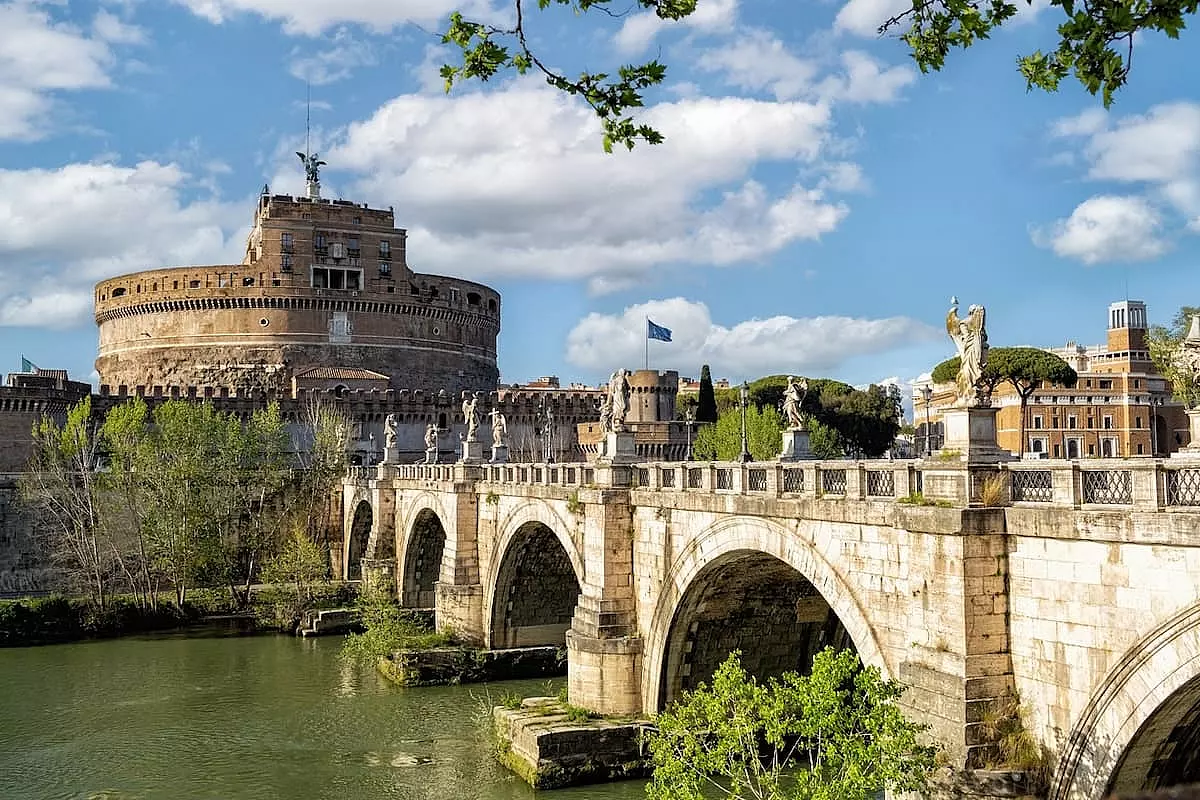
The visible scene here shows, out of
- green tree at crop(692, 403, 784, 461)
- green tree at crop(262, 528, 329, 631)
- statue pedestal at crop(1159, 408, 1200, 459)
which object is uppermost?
green tree at crop(692, 403, 784, 461)

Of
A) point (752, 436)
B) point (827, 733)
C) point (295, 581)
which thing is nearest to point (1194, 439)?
point (827, 733)

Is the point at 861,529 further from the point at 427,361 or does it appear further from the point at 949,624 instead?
the point at 427,361

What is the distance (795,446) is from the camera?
20.8 metres

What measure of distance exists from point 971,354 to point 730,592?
969cm

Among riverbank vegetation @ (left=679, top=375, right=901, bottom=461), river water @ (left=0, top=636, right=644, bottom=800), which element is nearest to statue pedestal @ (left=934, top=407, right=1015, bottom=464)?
river water @ (left=0, top=636, right=644, bottom=800)

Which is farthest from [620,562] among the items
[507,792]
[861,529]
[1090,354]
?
[1090,354]

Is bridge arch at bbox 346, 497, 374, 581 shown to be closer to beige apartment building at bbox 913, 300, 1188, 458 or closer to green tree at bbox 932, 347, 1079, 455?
green tree at bbox 932, 347, 1079, 455

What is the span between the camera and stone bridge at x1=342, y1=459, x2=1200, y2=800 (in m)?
11.2

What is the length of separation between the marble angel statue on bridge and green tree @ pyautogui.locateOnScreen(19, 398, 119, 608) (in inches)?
1480

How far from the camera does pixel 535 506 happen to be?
30.0 metres

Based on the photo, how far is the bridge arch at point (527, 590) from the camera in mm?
33312

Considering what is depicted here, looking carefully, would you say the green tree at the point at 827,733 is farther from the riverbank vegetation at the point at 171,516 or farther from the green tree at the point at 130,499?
the green tree at the point at 130,499

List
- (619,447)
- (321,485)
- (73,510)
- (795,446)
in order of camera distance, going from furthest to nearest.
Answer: (321,485) < (73,510) < (619,447) < (795,446)

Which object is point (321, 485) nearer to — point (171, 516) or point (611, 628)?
point (171, 516)
